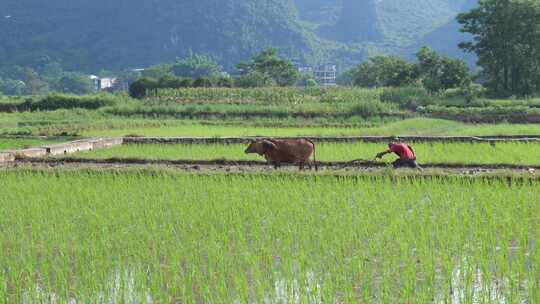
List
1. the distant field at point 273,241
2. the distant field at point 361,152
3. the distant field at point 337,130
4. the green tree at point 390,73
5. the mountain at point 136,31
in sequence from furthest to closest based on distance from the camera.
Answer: the mountain at point 136,31, the green tree at point 390,73, the distant field at point 337,130, the distant field at point 361,152, the distant field at point 273,241

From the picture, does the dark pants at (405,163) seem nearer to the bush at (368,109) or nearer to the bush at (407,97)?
the bush at (368,109)

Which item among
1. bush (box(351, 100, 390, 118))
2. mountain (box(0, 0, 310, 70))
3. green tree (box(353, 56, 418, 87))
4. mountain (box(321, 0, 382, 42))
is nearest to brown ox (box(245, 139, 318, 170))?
bush (box(351, 100, 390, 118))

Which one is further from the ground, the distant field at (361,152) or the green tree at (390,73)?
the green tree at (390,73)

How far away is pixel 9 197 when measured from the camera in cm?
971

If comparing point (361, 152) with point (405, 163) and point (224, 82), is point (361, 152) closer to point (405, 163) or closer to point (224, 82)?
point (405, 163)

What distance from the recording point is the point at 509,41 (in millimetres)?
37531

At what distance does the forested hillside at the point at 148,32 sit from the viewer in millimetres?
124375

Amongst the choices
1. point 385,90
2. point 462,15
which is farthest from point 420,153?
point 462,15

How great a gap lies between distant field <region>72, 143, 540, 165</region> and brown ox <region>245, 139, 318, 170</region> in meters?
1.76

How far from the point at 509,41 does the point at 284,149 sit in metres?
28.7

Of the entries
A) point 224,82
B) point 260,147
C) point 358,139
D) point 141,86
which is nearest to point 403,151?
point 260,147

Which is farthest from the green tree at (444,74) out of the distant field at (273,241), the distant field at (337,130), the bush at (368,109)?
the distant field at (273,241)

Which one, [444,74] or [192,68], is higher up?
[192,68]

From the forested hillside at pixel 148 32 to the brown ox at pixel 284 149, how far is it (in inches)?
4407
